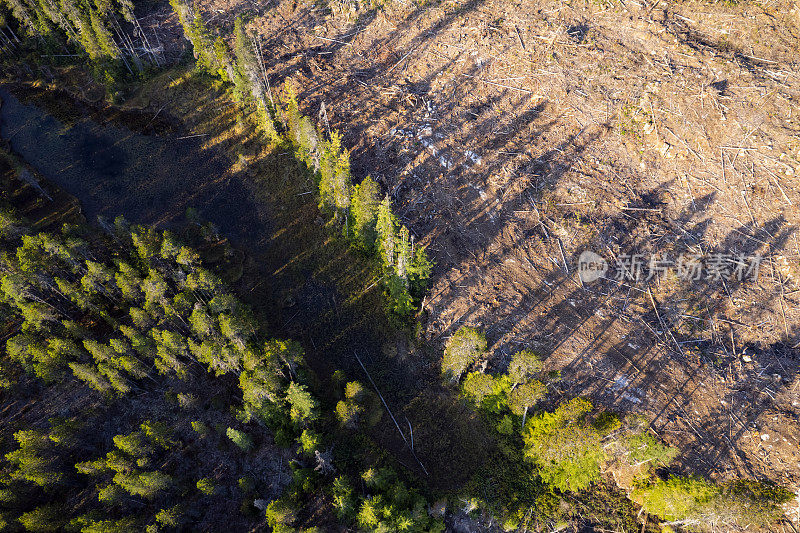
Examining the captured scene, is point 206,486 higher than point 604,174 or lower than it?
lower

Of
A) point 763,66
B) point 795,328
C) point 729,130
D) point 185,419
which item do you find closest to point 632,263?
point 795,328

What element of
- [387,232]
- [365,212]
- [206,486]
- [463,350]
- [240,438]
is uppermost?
[365,212]

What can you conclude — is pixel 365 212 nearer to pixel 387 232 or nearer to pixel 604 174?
pixel 387 232

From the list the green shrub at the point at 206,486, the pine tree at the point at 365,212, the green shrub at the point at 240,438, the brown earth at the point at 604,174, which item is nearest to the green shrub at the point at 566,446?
the brown earth at the point at 604,174

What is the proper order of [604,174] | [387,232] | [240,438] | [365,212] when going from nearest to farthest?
[240,438] < [387,232] < [365,212] < [604,174]

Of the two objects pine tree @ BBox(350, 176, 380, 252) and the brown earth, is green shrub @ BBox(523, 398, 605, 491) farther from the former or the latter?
pine tree @ BBox(350, 176, 380, 252)

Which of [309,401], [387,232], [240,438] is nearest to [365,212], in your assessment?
[387,232]

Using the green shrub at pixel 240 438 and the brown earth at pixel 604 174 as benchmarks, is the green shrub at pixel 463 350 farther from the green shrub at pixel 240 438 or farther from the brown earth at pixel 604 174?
the green shrub at pixel 240 438
